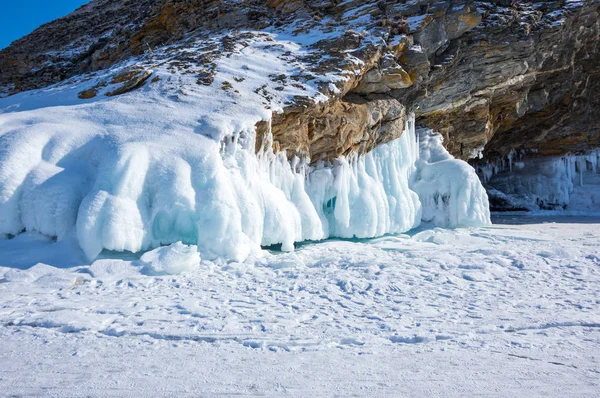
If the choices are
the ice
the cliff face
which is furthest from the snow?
the ice

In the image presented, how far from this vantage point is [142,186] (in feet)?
21.7

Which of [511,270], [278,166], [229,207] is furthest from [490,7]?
[229,207]

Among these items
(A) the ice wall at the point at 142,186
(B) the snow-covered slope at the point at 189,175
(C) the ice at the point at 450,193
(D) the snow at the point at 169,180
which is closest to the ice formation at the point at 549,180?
(C) the ice at the point at 450,193

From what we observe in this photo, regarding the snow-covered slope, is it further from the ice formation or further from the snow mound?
the ice formation

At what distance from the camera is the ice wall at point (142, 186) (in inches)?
243

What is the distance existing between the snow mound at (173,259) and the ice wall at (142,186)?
341mm

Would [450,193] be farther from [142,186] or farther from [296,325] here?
[296,325]

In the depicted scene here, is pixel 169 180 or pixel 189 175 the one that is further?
pixel 189 175

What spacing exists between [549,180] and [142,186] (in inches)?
816

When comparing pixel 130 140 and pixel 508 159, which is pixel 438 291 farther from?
pixel 508 159

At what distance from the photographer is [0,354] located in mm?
3242

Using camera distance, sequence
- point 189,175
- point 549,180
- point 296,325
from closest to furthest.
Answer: point 296,325
point 189,175
point 549,180

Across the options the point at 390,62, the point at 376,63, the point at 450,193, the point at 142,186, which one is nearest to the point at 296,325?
the point at 142,186

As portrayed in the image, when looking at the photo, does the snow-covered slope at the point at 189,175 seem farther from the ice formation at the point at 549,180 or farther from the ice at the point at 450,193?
the ice formation at the point at 549,180
